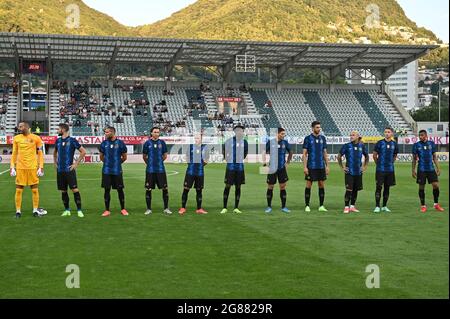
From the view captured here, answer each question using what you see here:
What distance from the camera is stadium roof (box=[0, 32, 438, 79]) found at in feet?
173

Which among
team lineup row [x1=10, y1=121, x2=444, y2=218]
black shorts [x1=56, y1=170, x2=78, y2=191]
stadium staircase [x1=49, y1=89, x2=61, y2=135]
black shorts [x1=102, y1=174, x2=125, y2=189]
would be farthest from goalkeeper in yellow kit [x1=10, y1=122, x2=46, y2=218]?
stadium staircase [x1=49, y1=89, x2=61, y2=135]

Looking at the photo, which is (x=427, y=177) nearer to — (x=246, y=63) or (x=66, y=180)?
(x=66, y=180)

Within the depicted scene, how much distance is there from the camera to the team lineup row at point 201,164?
14.2m

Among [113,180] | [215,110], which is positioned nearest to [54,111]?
[215,110]

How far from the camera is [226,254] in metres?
9.26

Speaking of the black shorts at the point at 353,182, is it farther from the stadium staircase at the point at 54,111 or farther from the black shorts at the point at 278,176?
the stadium staircase at the point at 54,111

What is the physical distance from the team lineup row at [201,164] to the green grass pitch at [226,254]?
538 millimetres

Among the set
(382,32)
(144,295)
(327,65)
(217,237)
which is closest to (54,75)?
(327,65)

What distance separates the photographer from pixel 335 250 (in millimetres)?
9500

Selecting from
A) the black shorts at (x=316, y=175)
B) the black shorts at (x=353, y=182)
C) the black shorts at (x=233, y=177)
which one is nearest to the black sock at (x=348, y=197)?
the black shorts at (x=353, y=182)

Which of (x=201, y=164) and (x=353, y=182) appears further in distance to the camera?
(x=353, y=182)

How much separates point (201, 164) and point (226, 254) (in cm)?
611

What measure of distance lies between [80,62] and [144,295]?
178ft
